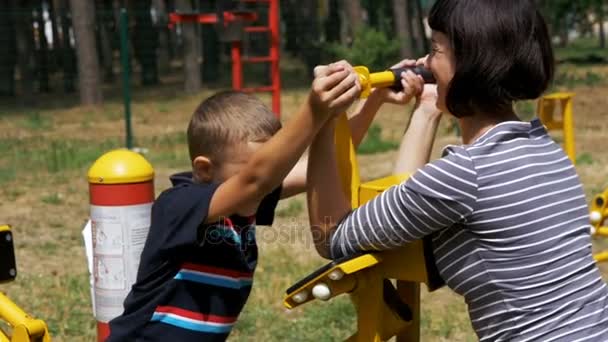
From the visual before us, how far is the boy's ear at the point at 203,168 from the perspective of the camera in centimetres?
232

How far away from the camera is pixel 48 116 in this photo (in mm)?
17031

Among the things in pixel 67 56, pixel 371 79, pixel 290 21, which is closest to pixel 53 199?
pixel 371 79

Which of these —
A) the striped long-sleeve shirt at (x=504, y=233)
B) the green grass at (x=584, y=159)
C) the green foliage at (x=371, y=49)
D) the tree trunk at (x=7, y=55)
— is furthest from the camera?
the tree trunk at (x=7, y=55)

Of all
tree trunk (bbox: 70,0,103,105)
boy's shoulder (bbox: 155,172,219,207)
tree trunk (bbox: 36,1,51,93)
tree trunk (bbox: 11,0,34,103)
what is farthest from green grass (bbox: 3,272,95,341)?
tree trunk (bbox: 36,1,51,93)

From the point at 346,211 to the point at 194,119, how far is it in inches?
18.4

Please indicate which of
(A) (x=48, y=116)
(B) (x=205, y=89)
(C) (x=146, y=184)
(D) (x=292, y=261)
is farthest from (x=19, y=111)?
(C) (x=146, y=184)

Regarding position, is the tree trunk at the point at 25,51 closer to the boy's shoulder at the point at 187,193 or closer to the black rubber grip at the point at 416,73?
the boy's shoulder at the point at 187,193

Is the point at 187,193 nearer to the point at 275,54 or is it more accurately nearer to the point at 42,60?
the point at 275,54

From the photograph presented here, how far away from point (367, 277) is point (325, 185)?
0.21m

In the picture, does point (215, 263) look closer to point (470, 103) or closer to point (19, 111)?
point (470, 103)

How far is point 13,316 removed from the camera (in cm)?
224

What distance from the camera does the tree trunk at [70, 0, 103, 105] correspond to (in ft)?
55.7

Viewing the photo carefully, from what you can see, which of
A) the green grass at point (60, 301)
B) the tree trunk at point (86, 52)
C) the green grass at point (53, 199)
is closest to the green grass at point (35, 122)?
the tree trunk at point (86, 52)

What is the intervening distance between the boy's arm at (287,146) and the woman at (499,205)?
0.20 metres
